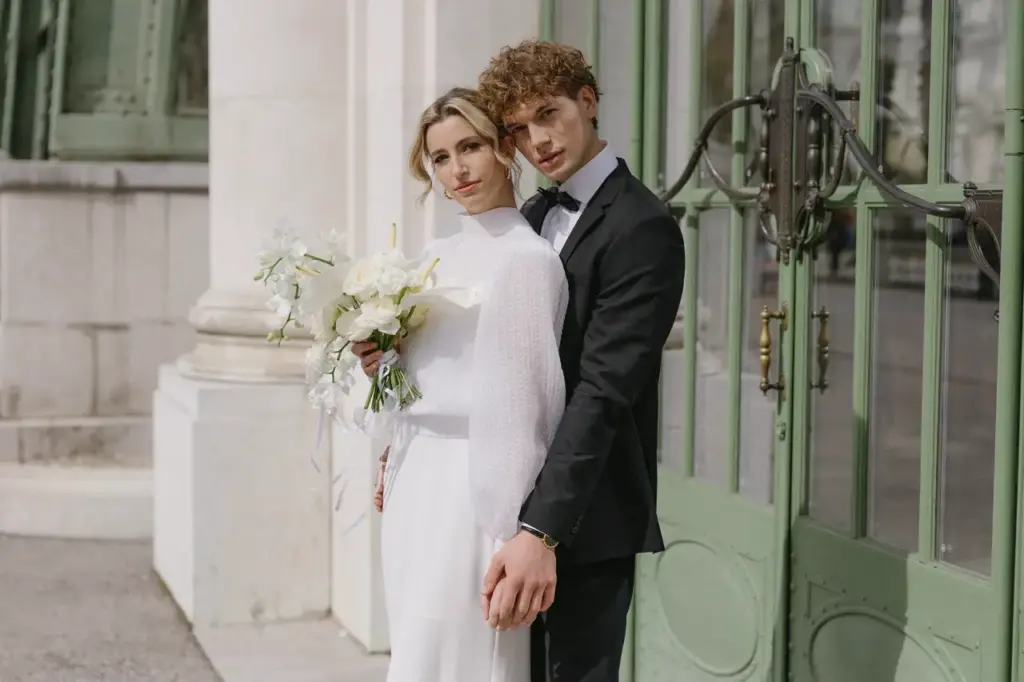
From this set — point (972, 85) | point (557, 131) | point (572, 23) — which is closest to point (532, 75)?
point (557, 131)

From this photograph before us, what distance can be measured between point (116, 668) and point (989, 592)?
3.35 meters

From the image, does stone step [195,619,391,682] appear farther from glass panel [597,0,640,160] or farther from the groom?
the groom

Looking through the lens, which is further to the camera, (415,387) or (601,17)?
(601,17)

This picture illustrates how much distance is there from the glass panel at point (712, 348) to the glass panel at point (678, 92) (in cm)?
27

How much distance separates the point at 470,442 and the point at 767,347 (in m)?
1.10

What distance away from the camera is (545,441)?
9.29 ft

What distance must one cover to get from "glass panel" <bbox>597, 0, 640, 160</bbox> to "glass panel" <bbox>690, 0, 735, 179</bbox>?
53cm

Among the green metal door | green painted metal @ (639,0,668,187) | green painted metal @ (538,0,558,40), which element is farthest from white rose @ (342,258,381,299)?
green painted metal @ (538,0,558,40)

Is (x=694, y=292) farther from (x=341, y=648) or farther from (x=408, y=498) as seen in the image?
(x=341, y=648)

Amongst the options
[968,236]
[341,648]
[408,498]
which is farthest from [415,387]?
[341,648]

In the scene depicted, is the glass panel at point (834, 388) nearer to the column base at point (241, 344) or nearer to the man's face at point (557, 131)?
the man's face at point (557, 131)

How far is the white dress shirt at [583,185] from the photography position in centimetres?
288

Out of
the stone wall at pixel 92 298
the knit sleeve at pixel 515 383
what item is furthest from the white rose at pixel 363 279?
the stone wall at pixel 92 298

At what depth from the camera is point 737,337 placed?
13.3ft
